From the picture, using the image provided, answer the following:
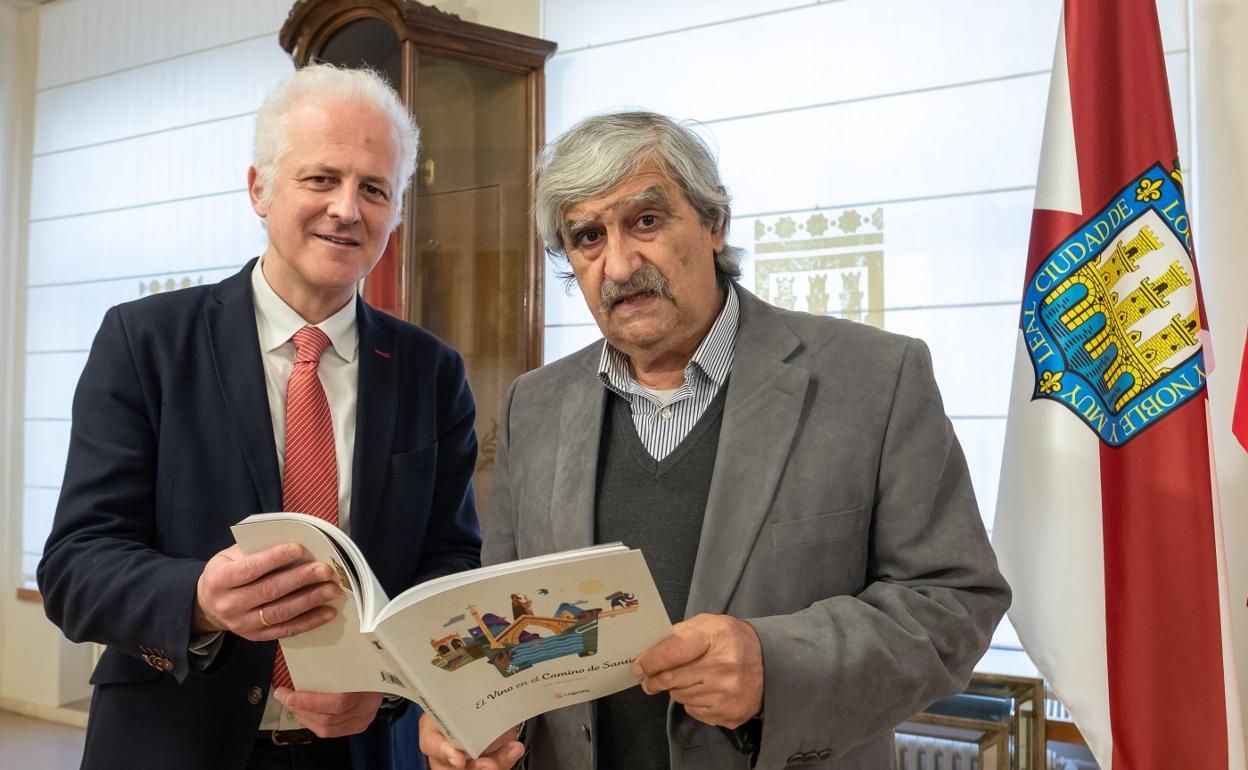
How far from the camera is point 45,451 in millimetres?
5074

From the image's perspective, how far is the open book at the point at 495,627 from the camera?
1025mm

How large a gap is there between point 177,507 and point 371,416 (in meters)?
0.33

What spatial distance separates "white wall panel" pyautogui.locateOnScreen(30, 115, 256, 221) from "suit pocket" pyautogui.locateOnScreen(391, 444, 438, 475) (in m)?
3.20

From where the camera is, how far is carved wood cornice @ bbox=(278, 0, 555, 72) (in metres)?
3.16

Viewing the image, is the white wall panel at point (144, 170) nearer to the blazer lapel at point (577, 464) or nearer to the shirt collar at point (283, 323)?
the shirt collar at point (283, 323)

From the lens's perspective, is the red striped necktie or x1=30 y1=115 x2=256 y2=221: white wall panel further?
x1=30 y1=115 x2=256 y2=221: white wall panel

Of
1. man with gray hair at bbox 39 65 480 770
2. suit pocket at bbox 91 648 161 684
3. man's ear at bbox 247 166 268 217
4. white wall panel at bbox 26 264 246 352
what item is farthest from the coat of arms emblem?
white wall panel at bbox 26 264 246 352

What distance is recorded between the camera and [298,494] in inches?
63.0

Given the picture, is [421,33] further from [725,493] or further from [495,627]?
[495,627]

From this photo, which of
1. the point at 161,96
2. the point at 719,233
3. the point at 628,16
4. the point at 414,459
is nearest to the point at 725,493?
the point at 719,233

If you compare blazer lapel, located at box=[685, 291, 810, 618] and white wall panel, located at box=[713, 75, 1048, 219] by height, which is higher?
white wall panel, located at box=[713, 75, 1048, 219]

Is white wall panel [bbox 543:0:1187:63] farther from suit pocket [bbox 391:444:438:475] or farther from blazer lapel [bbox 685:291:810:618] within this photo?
suit pocket [bbox 391:444:438:475]

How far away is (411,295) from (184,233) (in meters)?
2.08

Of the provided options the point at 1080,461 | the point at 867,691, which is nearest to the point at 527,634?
Answer: the point at 867,691
